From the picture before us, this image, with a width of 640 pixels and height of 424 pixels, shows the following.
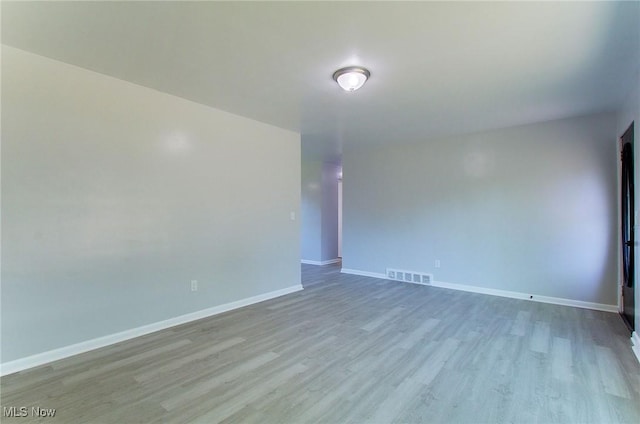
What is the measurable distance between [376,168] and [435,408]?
184 inches

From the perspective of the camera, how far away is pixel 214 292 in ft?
12.9

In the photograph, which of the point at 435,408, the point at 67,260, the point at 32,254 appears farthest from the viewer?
the point at 67,260

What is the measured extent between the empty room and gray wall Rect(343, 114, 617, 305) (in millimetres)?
33

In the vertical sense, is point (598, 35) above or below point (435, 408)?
above

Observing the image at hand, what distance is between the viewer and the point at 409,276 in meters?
5.71

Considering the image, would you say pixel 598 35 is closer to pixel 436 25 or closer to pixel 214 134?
pixel 436 25

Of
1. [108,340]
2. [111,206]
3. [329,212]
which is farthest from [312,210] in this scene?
[108,340]

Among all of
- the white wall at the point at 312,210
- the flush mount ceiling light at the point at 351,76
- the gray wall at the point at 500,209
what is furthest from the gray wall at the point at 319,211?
the flush mount ceiling light at the point at 351,76

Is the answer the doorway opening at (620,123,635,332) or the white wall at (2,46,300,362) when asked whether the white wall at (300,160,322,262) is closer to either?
the white wall at (2,46,300,362)

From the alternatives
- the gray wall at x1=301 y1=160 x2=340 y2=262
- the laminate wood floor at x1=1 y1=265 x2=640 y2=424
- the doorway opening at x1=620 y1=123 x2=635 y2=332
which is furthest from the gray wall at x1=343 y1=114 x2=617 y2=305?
the gray wall at x1=301 y1=160 x2=340 y2=262

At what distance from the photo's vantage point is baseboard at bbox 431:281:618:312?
4.07 meters

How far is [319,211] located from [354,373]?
17.3 ft

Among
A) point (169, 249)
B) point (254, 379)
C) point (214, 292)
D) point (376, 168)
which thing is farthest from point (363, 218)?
point (254, 379)

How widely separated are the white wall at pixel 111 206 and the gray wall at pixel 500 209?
2674 mm
